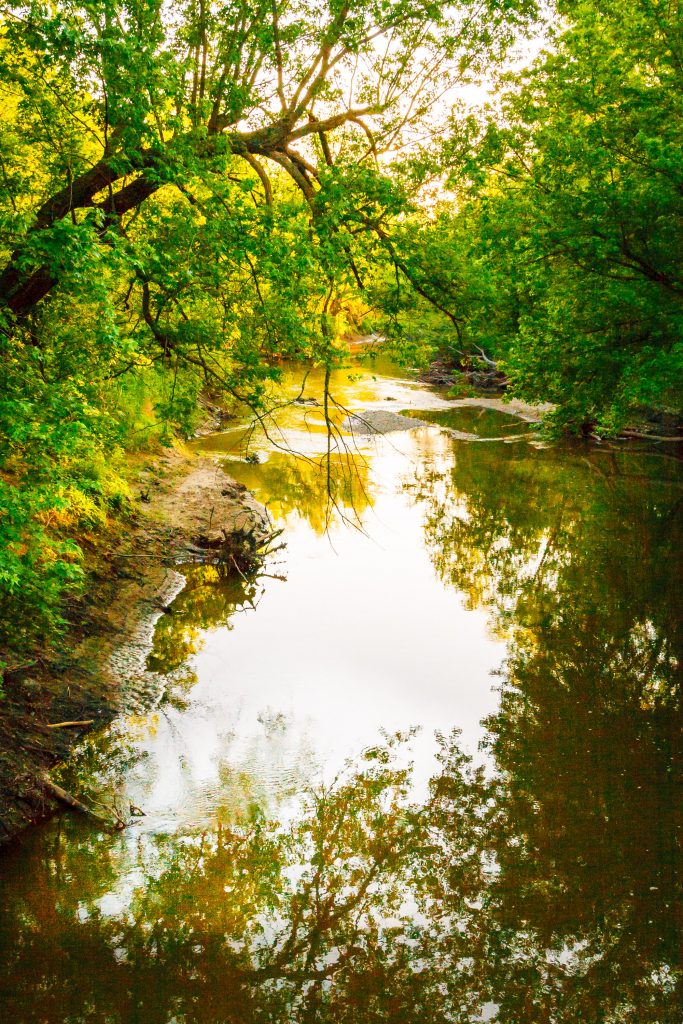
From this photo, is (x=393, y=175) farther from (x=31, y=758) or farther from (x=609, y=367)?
(x=609, y=367)

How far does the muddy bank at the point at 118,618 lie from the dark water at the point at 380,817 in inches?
14.3

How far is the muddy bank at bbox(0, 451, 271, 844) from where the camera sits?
8.06 m

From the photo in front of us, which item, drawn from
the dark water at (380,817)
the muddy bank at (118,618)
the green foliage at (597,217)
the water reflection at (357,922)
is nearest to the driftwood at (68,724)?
the muddy bank at (118,618)

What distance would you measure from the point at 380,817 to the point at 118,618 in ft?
17.8

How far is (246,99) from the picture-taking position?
27.5ft

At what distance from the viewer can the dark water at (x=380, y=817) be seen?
6.03 meters

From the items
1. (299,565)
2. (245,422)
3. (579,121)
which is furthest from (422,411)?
(299,565)

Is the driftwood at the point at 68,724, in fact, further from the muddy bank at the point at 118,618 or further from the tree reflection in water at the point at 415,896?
the tree reflection in water at the point at 415,896

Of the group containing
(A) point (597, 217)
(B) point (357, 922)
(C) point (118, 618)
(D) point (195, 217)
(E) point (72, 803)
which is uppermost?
(A) point (597, 217)

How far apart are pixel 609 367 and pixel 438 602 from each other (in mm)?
6485

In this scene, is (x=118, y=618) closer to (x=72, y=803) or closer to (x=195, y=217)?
(x=72, y=803)

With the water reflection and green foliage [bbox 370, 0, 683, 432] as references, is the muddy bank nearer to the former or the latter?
the water reflection

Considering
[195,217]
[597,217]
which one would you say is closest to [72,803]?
[195,217]

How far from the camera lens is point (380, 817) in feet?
26.9
